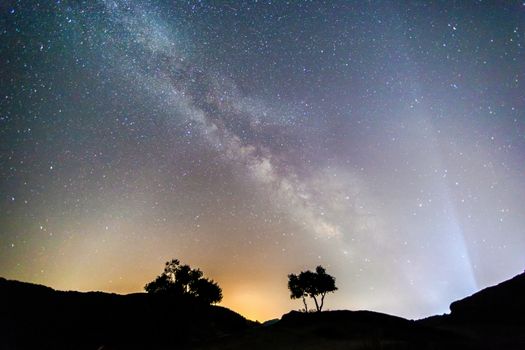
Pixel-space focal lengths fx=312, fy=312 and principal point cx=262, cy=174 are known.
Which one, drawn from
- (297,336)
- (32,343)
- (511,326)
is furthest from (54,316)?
(511,326)

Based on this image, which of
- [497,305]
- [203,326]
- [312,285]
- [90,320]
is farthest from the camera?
[312,285]

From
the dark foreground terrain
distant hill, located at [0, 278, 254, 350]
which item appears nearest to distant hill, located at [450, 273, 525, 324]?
the dark foreground terrain

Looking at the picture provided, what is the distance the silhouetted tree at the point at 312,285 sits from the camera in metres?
60.3

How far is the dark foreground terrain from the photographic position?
24297 millimetres

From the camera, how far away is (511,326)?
113ft

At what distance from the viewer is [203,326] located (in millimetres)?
46188

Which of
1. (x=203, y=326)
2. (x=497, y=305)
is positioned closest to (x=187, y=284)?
(x=203, y=326)

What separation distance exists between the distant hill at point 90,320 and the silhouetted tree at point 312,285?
20.3m

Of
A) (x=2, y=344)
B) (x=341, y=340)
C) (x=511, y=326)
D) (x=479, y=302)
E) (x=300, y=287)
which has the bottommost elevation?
(x=2, y=344)

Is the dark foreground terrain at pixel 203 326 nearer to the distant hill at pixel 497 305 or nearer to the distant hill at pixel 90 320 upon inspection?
the distant hill at pixel 90 320

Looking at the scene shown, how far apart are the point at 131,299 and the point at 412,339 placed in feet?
116

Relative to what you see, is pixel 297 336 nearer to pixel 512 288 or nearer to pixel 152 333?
pixel 152 333

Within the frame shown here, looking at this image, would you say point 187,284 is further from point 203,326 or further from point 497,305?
point 497,305

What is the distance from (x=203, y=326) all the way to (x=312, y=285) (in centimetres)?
2348
